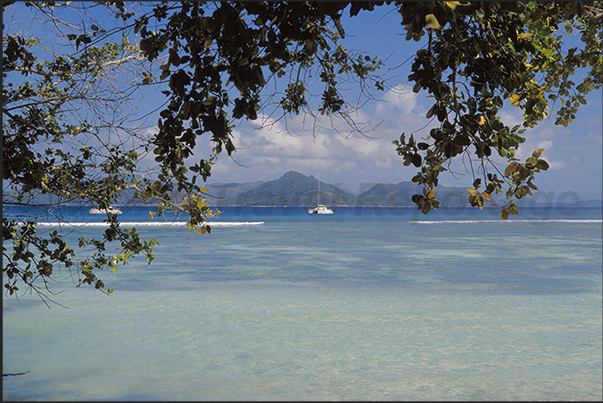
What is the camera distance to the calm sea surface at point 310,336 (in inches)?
256

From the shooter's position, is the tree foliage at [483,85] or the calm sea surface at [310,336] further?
the calm sea surface at [310,336]

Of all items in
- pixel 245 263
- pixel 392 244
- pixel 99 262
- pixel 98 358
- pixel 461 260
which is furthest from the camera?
pixel 392 244

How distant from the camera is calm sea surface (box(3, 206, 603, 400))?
21.3 ft

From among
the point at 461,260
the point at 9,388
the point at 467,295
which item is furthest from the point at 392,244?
the point at 9,388

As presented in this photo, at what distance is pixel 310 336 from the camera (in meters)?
8.88

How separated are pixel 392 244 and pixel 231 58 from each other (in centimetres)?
2675

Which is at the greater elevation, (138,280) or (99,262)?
(99,262)

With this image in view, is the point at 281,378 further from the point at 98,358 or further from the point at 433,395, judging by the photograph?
the point at 98,358

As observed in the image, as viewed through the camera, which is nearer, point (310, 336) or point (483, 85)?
point (483, 85)

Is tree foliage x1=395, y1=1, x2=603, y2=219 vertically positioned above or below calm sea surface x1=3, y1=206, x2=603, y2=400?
above

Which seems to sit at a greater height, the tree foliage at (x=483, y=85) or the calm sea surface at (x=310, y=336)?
the tree foliage at (x=483, y=85)

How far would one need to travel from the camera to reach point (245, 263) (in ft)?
63.7

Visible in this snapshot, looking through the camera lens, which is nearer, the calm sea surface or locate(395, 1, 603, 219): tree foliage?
locate(395, 1, 603, 219): tree foliage

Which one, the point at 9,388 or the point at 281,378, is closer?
the point at 9,388
